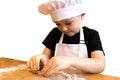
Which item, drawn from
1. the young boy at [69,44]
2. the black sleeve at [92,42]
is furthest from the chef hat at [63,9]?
the black sleeve at [92,42]

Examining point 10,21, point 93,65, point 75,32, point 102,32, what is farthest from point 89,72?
point 10,21

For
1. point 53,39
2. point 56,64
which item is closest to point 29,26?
point 53,39

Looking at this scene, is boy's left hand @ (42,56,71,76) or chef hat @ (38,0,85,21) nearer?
boy's left hand @ (42,56,71,76)

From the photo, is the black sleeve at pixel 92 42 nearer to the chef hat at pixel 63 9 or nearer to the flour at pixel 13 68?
the chef hat at pixel 63 9

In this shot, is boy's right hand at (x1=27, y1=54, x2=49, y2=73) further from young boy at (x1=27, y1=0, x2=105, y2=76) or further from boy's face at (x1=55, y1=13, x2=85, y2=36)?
boy's face at (x1=55, y1=13, x2=85, y2=36)

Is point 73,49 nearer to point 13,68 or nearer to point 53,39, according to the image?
point 53,39

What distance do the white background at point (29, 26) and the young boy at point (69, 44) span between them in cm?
58

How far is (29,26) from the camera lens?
1.94 m

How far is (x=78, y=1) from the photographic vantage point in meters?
0.99

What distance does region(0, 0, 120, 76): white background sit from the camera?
5.38 feet

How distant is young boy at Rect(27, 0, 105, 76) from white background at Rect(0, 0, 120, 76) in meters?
0.58

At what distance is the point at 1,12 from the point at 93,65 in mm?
1323

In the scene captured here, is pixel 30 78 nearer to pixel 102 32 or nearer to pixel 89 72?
pixel 89 72

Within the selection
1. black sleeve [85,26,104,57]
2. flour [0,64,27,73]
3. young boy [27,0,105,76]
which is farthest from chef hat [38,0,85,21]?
flour [0,64,27,73]
